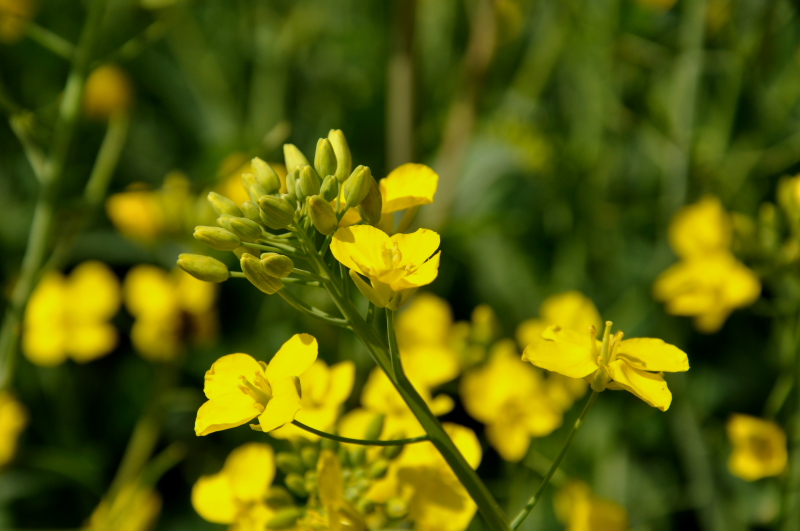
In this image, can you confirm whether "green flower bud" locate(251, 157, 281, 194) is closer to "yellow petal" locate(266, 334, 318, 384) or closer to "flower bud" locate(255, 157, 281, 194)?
"flower bud" locate(255, 157, 281, 194)

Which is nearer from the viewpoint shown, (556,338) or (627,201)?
(556,338)

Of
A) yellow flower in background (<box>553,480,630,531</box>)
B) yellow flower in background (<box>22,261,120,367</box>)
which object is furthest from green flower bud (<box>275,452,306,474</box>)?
yellow flower in background (<box>22,261,120,367</box>)

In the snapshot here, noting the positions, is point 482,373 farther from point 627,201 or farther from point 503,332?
point 627,201

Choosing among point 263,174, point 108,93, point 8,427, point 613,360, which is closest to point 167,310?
point 8,427

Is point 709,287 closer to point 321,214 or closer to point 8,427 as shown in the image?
point 321,214

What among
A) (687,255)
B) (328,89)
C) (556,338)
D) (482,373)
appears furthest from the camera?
(328,89)

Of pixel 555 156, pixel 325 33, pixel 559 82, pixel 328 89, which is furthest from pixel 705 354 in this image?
pixel 325 33

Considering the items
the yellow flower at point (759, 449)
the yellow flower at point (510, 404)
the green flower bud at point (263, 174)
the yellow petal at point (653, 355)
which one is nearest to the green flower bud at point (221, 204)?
the green flower bud at point (263, 174)
